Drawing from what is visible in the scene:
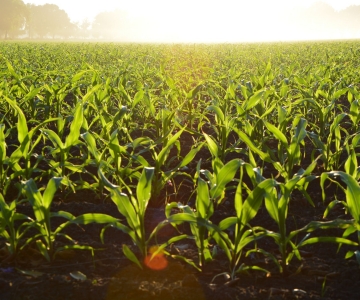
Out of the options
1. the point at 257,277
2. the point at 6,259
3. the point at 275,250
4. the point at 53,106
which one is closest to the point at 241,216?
the point at 257,277

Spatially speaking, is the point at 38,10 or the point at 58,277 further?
the point at 38,10

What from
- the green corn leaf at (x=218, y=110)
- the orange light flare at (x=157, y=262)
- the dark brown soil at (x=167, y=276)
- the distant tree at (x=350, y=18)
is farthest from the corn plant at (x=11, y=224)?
the distant tree at (x=350, y=18)

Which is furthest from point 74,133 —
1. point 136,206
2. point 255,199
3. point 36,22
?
point 36,22

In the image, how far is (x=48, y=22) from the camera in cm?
10969

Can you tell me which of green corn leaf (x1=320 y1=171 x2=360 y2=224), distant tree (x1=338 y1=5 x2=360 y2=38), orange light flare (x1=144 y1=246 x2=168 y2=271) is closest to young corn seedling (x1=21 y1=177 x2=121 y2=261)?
orange light flare (x1=144 y1=246 x2=168 y2=271)

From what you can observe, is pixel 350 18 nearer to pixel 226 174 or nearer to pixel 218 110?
pixel 218 110

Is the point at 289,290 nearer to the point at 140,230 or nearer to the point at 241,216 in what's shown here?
the point at 241,216

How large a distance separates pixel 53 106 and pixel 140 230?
3.30 meters

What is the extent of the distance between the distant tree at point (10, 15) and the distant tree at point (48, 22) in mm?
14410

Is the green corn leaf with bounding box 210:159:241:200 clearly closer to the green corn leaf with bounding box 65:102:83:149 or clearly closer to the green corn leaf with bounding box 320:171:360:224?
the green corn leaf with bounding box 320:171:360:224

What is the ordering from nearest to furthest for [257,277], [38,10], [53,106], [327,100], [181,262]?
[257,277] → [181,262] → [327,100] → [53,106] → [38,10]

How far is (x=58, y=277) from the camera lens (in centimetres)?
191

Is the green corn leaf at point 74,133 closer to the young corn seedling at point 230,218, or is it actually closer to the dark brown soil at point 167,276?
the dark brown soil at point 167,276

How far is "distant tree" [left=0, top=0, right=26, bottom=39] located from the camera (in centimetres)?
7956
